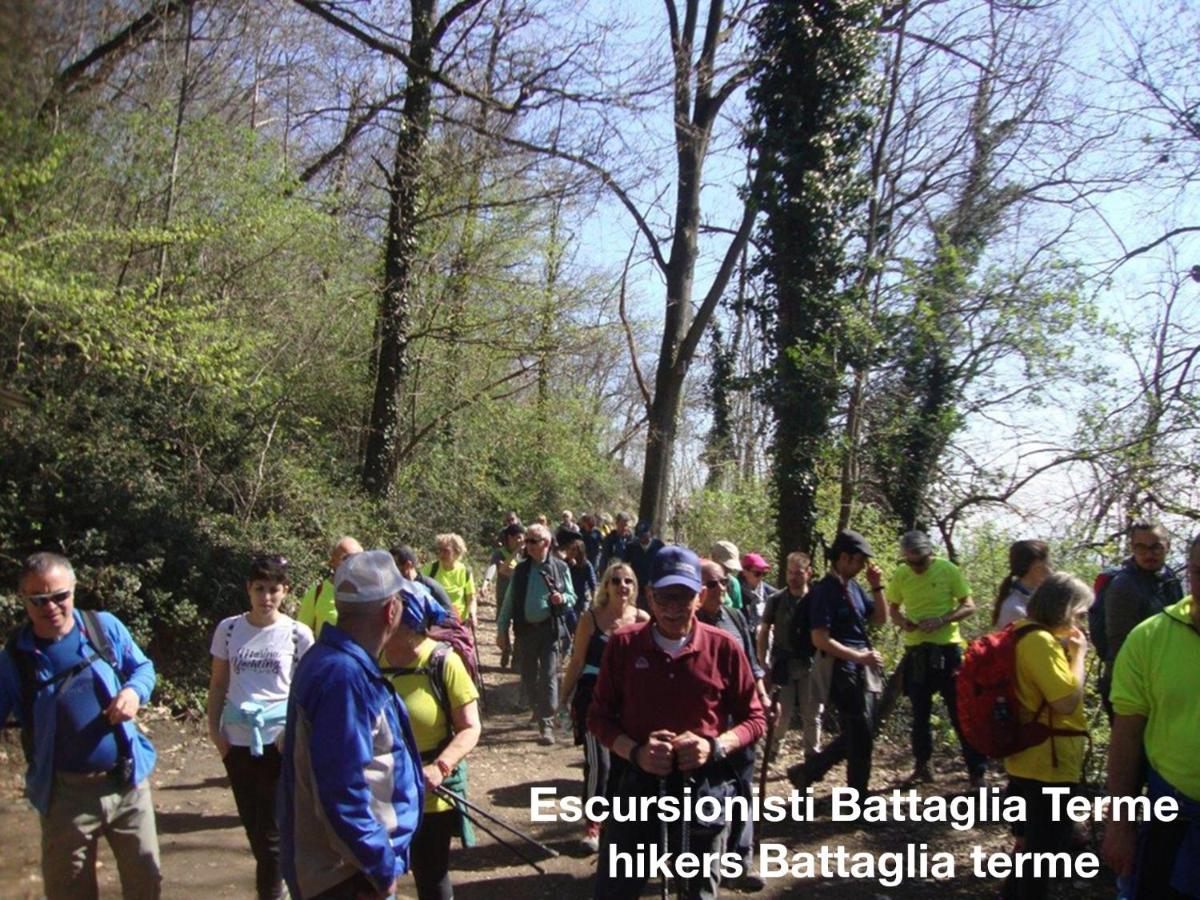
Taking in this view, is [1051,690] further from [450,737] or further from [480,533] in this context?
[480,533]

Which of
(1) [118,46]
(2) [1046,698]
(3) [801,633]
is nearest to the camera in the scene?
(2) [1046,698]

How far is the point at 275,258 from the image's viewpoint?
12578 mm

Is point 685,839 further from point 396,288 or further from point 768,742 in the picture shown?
point 396,288

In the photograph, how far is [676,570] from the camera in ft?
12.9

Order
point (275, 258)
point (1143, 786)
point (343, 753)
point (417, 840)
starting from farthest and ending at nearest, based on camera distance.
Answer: point (275, 258), point (417, 840), point (1143, 786), point (343, 753)

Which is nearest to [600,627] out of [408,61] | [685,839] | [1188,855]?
[685,839]

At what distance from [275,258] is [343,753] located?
11.0 metres

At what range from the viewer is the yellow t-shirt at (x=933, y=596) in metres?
7.33

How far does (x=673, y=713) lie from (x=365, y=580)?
1.47 meters

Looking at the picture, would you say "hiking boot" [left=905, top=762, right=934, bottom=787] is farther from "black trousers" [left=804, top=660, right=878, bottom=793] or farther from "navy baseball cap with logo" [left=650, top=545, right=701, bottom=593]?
"navy baseball cap with logo" [left=650, top=545, right=701, bottom=593]

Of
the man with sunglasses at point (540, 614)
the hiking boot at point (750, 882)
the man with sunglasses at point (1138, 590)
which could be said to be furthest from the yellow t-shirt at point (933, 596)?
the man with sunglasses at point (540, 614)

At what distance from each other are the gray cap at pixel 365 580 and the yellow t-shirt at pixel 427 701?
3.75 ft

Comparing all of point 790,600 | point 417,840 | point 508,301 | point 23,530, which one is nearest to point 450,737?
point 417,840

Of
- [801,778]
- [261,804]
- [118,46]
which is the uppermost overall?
[118,46]
